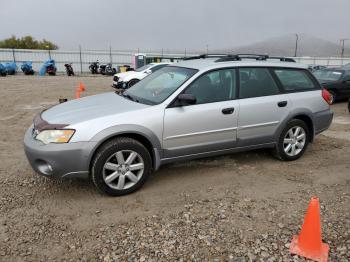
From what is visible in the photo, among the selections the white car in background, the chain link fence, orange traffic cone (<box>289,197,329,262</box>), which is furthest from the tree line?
orange traffic cone (<box>289,197,329,262</box>)

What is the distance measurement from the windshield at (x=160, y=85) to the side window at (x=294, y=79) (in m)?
1.50

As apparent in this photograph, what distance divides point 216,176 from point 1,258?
9.02 ft

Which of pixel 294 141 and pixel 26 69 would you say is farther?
pixel 26 69

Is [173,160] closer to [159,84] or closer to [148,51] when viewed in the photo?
[159,84]

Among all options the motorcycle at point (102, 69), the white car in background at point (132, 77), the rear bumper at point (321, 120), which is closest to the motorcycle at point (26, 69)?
the motorcycle at point (102, 69)

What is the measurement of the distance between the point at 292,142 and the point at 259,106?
0.96 m

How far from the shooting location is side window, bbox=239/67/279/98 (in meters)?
4.63

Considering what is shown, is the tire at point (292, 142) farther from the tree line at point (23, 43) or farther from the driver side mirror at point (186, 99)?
the tree line at point (23, 43)

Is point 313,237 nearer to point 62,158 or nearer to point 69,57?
point 62,158

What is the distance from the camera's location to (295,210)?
368 centimetres

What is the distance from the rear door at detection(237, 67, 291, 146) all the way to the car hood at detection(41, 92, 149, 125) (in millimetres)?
1455

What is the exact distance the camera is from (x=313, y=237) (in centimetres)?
287

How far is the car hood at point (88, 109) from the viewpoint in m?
3.80

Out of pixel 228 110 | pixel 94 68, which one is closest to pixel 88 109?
pixel 228 110
